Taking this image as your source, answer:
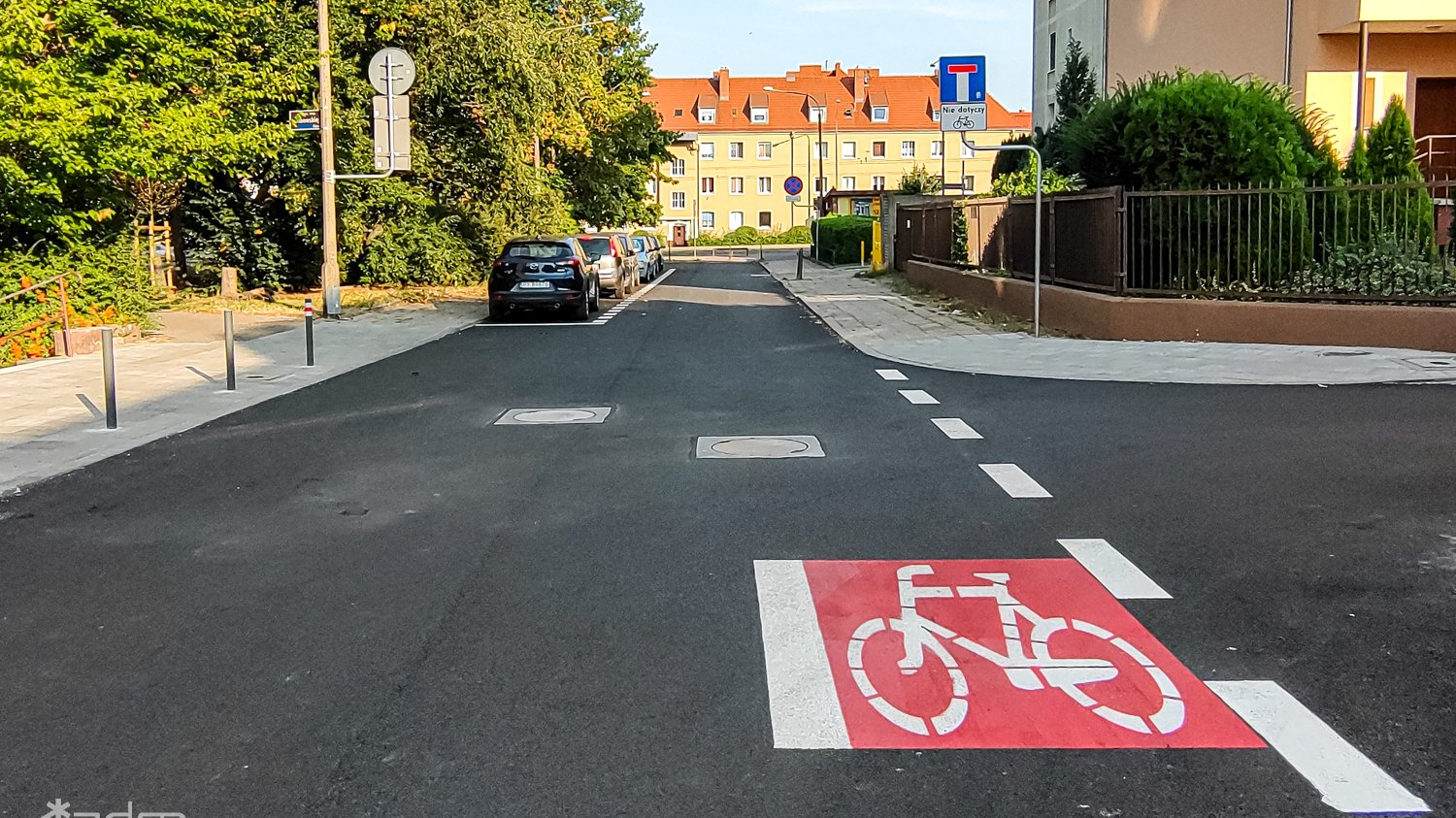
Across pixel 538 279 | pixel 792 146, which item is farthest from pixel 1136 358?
pixel 792 146

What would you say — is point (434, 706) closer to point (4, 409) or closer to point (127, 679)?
point (127, 679)

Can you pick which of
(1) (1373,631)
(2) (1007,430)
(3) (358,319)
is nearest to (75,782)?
(1) (1373,631)

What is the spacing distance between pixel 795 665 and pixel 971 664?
618 mm

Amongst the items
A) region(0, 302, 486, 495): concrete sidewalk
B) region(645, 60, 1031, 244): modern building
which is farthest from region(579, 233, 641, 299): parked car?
region(645, 60, 1031, 244): modern building

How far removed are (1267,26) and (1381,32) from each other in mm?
2851

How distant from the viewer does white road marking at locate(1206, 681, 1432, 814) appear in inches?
142

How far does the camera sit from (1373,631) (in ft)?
16.8

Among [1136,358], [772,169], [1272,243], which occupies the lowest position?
[1136,358]

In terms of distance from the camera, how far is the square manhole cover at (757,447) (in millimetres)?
9258

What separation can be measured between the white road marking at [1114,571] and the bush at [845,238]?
43235mm

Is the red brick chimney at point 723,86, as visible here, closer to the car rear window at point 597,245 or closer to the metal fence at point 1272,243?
the car rear window at point 597,245

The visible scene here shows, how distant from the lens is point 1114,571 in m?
6.04

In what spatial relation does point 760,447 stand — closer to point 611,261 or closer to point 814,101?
point 611,261

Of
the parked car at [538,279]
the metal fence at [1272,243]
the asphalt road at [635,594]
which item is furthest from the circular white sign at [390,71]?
the asphalt road at [635,594]
